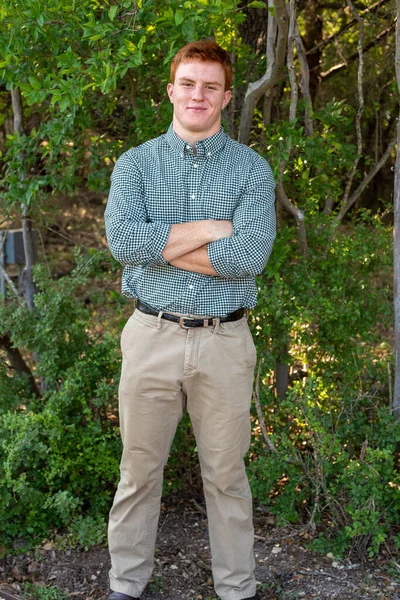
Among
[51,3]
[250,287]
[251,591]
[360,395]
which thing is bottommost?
[251,591]

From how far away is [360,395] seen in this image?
4137 millimetres

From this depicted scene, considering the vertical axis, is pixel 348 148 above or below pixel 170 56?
below

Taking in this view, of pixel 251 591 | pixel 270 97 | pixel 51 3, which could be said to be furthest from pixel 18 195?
pixel 251 591

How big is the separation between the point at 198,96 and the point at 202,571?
7.54 ft

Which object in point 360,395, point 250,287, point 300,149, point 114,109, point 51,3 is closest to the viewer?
point 250,287

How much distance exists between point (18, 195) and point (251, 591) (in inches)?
98.1

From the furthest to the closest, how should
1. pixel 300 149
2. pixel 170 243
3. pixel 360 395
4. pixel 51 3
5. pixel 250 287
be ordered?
pixel 300 149 → pixel 360 395 → pixel 51 3 → pixel 250 287 → pixel 170 243

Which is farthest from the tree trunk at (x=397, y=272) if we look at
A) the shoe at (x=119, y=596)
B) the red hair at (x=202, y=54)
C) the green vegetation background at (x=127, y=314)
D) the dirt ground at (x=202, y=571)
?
the shoe at (x=119, y=596)

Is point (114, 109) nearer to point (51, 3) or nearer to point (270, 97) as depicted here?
point (270, 97)

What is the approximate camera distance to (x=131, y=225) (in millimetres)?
3201

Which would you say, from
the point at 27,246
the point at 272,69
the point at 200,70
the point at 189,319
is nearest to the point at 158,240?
the point at 189,319

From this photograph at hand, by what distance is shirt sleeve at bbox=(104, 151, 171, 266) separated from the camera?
3.17m

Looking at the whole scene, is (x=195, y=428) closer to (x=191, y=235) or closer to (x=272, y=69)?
(x=191, y=235)

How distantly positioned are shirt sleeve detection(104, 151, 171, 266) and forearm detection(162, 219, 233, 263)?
27mm
